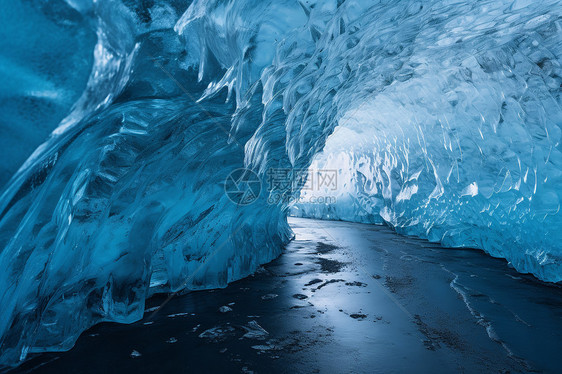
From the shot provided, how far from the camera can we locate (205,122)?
327 centimetres

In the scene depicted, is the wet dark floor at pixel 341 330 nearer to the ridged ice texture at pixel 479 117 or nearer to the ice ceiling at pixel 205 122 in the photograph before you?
the ice ceiling at pixel 205 122

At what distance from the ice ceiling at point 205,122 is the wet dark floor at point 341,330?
359mm

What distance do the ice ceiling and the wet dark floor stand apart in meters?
0.36

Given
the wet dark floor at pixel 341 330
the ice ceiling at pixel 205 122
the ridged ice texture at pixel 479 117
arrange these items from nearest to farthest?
1. the ice ceiling at pixel 205 122
2. the wet dark floor at pixel 341 330
3. the ridged ice texture at pixel 479 117

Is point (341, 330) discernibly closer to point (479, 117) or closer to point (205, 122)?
point (205, 122)

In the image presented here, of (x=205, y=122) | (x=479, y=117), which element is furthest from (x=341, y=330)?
(x=479, y=117)

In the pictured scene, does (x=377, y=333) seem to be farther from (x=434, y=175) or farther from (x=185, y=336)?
(x=434, y=175)

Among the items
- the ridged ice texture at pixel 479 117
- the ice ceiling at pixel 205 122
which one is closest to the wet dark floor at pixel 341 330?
the ice ceiling at pixel 205 122

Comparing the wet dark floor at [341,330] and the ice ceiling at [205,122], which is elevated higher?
the ice ceiling at [205,122]

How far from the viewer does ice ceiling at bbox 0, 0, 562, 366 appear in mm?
1881

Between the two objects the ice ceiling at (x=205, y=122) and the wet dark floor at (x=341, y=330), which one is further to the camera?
the wet dark floor at (x=341, y=330)

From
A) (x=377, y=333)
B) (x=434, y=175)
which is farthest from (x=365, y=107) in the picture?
(x=377, y=333)

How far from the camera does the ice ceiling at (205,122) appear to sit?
74.0 inches

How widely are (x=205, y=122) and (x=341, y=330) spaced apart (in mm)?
2166
